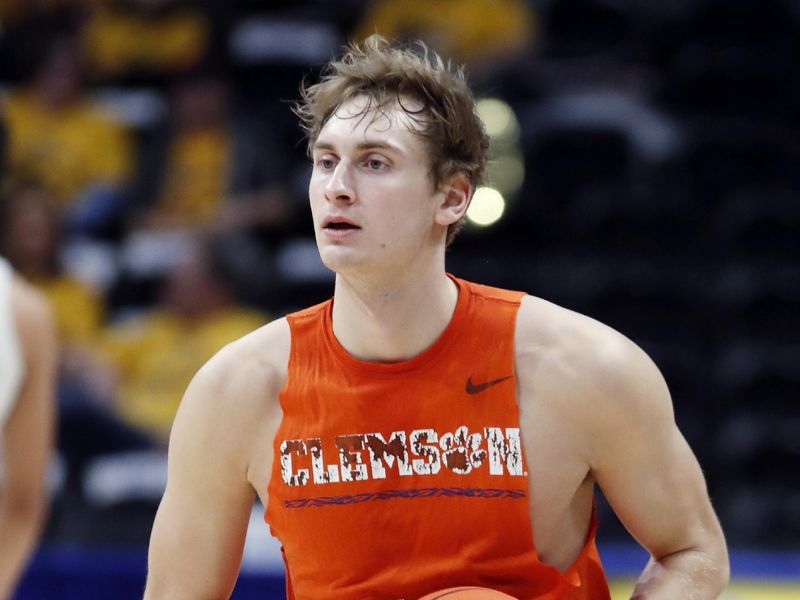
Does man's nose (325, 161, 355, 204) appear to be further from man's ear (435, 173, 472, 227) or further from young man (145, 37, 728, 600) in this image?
man's ear (435, 173, 472, 227)

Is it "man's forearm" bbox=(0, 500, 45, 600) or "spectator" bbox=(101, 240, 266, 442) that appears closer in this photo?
"man's forearm" bbox=(0, 500, 45, 600)

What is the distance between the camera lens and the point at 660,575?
10.3ft

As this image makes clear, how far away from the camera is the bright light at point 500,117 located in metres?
7.70

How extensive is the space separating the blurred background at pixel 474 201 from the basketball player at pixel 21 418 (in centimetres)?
328

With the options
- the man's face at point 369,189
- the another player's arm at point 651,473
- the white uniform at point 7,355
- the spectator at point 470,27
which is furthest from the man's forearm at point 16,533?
the spectator at point 470,27

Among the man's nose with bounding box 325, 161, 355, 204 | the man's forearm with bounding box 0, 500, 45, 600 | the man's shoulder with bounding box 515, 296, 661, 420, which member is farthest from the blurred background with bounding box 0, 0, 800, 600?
the man's nose with bounding box 325, 161, 355, 204

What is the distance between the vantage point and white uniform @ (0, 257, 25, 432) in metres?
3.41

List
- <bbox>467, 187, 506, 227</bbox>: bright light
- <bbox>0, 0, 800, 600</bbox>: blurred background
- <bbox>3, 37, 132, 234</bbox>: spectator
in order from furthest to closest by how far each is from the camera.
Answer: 1. <bbox>3, 37, 132, 234</bbox>: spectator
2. <bbox>467, 187, 506, 227</bbox>: bright light
3. <bbox>0, 0, 800, 600</bbox>: blurred background

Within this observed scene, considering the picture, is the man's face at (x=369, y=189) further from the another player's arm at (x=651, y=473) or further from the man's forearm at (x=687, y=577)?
the man's forearm at (x=687, y=577)

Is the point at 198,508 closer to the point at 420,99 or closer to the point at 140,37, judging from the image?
the point at 420,99

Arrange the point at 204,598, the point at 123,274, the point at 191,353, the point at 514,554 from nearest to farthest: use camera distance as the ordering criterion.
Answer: the point at 514,554 < the point at 204,598 < the point at 191,353 < the point at 123,274

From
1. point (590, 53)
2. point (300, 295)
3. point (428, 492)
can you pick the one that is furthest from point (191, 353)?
point (428, 492)

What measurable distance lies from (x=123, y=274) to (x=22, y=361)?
4469mm

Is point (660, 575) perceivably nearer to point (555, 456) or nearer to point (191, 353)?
point (555, 456)
